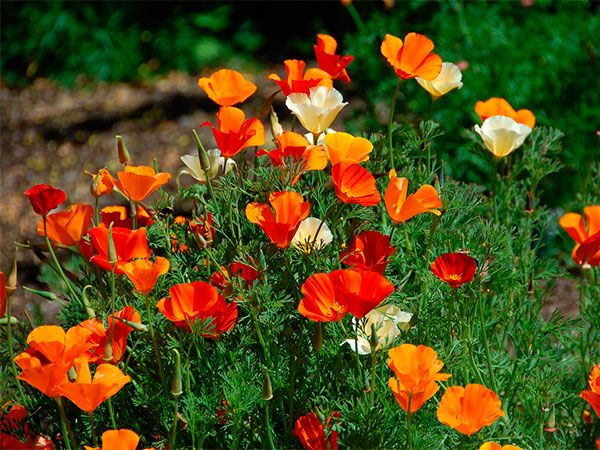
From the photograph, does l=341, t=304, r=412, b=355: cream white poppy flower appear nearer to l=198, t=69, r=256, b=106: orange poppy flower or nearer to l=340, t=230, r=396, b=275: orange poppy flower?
l=340, t=230, r=396, b=275: orange poppy flower

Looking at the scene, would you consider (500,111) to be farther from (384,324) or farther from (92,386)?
(92,386)

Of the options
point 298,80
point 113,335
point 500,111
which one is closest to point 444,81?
point 500,111

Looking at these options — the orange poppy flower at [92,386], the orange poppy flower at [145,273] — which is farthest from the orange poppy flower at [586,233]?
the orange poppy flower at [92,386]

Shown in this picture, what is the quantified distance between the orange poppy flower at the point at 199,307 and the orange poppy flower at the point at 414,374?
330 mm

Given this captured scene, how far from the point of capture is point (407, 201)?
5.81 ft

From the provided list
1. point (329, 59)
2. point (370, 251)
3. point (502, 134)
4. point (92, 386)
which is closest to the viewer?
point (92, 386)

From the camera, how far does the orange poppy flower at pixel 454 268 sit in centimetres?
173

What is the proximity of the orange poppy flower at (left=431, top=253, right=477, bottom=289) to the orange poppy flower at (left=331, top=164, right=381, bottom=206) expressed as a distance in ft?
0.60

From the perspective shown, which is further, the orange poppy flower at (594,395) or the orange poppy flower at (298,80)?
the orange poppy flower at (298,80)

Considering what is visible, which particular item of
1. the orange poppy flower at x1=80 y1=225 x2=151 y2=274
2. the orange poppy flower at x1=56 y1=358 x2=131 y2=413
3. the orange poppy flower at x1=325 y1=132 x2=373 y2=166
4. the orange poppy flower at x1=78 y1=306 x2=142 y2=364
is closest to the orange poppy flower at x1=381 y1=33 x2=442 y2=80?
the orange poppy flower at x1=325 y1=132 x2=373 y2=166

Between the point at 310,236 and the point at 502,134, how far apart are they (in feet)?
1.71

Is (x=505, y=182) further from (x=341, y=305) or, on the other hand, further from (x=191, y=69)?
(x=191, y=69)

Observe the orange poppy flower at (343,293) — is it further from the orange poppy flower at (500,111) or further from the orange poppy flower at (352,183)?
the orange poppy flower at (500,111)

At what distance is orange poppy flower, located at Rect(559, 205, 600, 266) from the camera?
196cm
